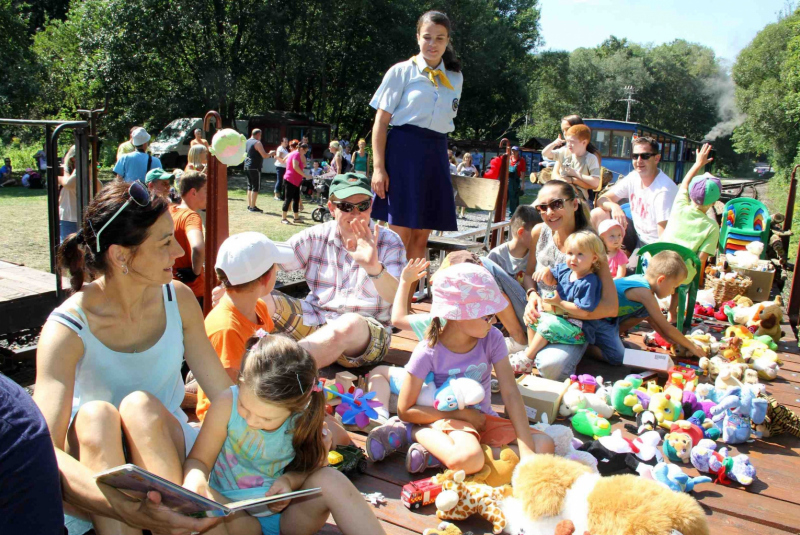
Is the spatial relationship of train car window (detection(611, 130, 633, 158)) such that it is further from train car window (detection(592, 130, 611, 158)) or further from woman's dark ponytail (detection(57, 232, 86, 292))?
woman's dark ponytail (detection(57, 232, 86, 292))

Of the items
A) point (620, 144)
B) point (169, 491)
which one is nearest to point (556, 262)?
point (169, 491)

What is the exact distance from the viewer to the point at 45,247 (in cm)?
872

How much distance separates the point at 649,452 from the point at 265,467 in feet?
5.68

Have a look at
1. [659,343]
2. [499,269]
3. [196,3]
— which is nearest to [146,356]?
[499,269]

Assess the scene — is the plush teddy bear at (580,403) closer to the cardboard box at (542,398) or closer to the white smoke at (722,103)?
the cardboard box at (542,398)

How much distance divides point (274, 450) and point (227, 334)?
0.69 meters

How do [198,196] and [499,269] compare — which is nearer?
[499,269]

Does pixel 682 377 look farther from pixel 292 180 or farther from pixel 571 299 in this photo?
pixel 292 180

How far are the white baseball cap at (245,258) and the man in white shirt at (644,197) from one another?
3595mm

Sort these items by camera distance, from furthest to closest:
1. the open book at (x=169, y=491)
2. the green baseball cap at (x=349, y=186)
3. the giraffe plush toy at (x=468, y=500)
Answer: the green baseball cap at (x=349, y=186) < the giraffe plush toy at (x=468, y=500) < the open book at (x=169, y=491)

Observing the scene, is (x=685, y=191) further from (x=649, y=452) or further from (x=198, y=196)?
(x=198, y=196)

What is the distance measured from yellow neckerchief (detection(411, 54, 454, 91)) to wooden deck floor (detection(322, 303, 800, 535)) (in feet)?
7.09

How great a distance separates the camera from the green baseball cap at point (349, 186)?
11.7 ft

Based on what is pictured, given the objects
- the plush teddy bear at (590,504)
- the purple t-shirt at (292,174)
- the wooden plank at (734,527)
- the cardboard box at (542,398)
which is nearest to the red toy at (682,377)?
the cardboard box at (542,398)
